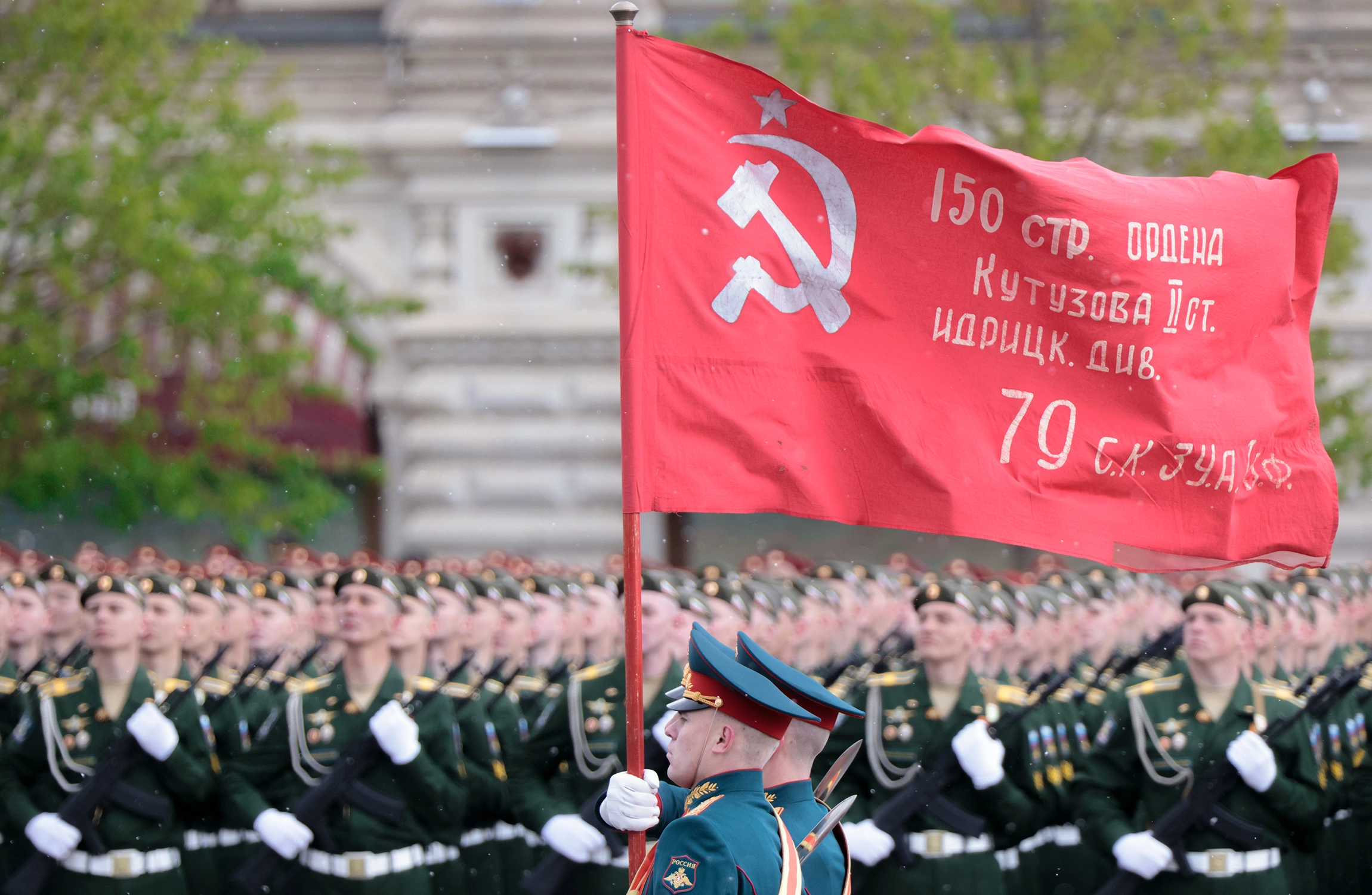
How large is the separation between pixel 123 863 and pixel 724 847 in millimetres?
3797

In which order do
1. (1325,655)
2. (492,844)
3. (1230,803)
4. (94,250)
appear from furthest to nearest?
(94,250) < (1325,655) < (492,844) < (1230,803)

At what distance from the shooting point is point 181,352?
A: 1314 centimetres

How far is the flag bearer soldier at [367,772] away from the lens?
6047 millimetres

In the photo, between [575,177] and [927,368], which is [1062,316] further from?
[575,177]

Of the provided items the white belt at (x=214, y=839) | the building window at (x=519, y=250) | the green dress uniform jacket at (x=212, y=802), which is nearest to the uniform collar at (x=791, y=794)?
the green dress uniform jacket at (x=212, y=802)

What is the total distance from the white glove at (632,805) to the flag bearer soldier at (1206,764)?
10.5ft

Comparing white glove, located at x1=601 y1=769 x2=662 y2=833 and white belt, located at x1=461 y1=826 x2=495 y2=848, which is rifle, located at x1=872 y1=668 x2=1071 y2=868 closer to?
white belt, located at x1=461 y1=826 x2=495 y2=848

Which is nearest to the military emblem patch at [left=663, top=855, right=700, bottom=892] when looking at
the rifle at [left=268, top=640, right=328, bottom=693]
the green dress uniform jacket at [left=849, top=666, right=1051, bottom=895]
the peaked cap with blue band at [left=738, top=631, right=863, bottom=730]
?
the peaked cap with blue band at [left=738, top=631, right=863, bottom=730]

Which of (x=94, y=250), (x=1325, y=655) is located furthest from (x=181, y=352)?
(x=1325, y=655)

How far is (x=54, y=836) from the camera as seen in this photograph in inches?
245

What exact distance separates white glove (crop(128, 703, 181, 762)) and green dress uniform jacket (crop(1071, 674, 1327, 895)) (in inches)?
133

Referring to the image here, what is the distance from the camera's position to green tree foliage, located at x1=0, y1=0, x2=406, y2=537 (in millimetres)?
12086

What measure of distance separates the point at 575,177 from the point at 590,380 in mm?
1856

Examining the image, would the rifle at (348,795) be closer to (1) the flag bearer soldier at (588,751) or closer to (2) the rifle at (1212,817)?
(1) the flag bearer soldier at (588,751)
